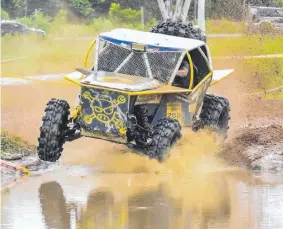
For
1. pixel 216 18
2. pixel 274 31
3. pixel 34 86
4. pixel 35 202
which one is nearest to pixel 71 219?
pixel 35 202

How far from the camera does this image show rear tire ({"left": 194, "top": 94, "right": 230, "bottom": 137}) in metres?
14.6

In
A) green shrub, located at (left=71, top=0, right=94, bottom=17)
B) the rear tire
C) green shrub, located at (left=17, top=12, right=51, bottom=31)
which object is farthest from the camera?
green shrub, located at (left=71, top=0, right=94, bottom=17)

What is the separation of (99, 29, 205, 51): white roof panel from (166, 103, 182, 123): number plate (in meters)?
0.82

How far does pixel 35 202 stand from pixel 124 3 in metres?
27.3

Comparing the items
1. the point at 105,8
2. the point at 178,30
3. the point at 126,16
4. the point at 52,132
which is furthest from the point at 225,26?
the point at 52,132

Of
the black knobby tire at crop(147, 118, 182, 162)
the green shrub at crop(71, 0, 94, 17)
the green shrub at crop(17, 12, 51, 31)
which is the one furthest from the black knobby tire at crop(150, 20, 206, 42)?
the green shrub at crop(71, 0, 94, 17)

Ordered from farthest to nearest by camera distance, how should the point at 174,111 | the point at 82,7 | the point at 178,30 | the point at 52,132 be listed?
the point at 82,7 < the point at 178,30 < the point at 174,111 < the point at 52,132

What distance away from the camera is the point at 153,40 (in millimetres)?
13875

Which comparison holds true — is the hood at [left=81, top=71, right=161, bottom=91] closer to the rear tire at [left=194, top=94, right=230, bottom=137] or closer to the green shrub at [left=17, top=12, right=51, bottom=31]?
the rear tire at [left=194, top=94, right=230, bottom=137]

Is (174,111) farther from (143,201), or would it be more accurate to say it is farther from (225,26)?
(225,26)

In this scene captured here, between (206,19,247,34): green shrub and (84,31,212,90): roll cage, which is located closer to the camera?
(84,31,212,90): roll cage

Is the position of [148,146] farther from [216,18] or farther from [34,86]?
[216,18]

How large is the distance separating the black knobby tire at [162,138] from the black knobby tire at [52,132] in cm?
127

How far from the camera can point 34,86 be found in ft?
69.5
